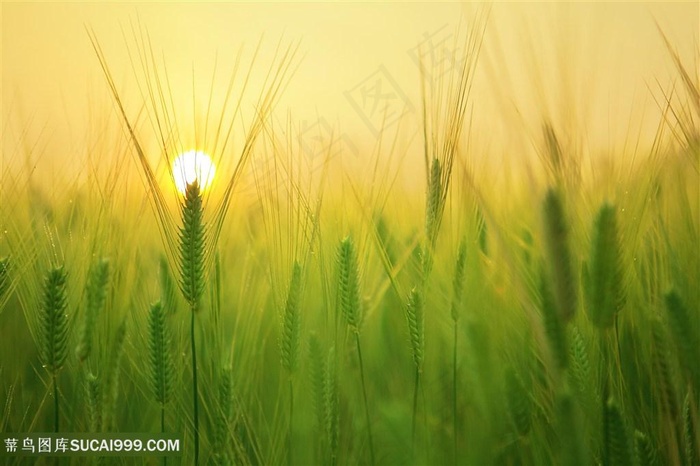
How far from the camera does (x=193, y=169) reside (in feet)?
2.95

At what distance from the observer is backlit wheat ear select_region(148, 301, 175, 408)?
0.85 meters

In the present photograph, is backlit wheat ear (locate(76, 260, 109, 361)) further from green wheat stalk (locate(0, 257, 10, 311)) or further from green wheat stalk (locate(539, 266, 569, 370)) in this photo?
green wheat stalk (locate(539, 266, 569, 370))

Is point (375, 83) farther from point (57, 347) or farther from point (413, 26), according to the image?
point (57, 347)

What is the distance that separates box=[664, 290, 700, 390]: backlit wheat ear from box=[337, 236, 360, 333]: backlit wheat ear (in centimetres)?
47

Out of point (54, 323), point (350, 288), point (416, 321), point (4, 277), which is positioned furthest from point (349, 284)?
point (4, 277)

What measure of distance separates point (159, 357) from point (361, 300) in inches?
12.8

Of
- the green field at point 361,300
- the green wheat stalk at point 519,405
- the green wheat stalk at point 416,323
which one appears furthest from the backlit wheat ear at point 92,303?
the green wheat stalk at point 519,405

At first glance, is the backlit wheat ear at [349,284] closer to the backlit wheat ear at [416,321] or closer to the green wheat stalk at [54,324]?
the backlit wheat ear at [416,321]

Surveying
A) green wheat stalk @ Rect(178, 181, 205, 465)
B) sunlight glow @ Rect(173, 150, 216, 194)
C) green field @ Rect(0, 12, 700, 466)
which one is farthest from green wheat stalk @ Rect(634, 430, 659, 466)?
sunlight glow @ Rect(173, 150, 216, 194)

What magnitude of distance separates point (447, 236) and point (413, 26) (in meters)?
0.40

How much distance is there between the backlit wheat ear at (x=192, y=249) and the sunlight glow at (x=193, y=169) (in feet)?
Answer: 0.10

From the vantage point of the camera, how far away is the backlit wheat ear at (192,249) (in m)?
0.82

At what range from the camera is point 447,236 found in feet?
2.94

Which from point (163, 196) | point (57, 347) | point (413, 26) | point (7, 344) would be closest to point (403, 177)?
point (413, 26)
